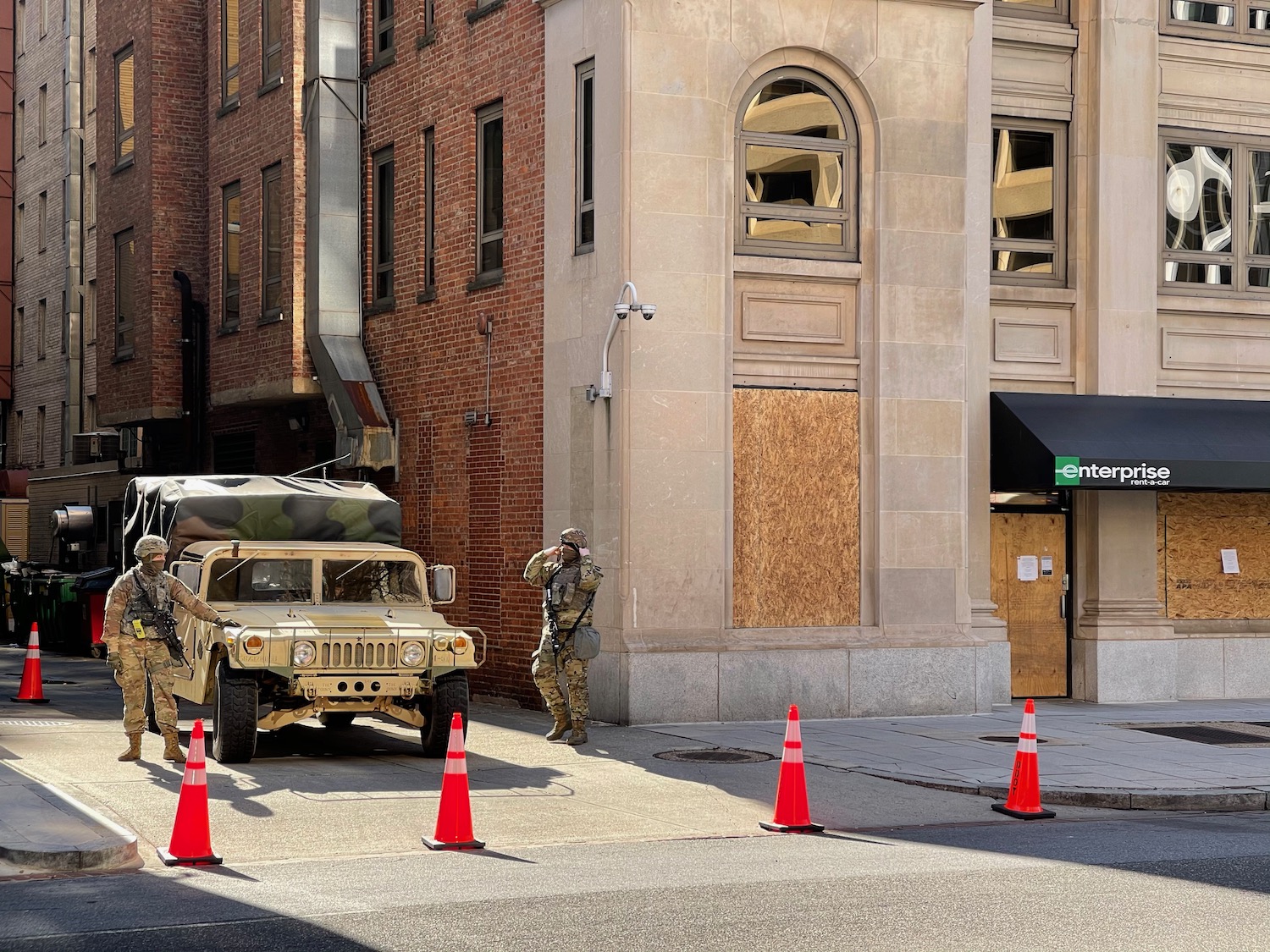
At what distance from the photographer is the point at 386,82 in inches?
874

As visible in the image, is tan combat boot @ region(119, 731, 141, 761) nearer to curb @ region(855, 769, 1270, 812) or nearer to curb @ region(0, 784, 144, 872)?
curb @ region(0, 784, 144, 872)

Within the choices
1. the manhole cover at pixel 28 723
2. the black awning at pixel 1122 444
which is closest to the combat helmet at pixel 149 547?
the manhole cover at pixel 28 723

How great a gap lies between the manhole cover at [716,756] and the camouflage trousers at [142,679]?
4043 mm

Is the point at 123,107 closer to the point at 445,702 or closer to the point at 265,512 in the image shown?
the point at 265,512

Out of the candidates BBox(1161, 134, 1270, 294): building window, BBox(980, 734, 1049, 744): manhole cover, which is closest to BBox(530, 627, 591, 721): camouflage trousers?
BBox(980, 734, 1049, 744): manhole cover

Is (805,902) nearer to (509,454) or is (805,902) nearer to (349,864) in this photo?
(349,864)

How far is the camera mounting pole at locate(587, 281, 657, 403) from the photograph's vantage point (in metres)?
16.4

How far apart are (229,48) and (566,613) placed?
14.0m

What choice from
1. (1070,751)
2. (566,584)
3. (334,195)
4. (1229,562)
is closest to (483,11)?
(334,195)

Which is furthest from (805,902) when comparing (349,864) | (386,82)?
(386,82)

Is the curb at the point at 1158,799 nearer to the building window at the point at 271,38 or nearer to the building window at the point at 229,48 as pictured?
the building window at the point at 271,38

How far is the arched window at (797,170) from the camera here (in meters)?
17.6

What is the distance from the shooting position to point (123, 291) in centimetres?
2847

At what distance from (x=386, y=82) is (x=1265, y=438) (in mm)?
11712
